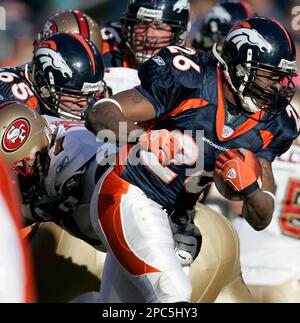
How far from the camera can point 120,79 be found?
562 cm

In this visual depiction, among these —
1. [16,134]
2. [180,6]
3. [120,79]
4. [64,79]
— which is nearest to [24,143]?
[16,134]

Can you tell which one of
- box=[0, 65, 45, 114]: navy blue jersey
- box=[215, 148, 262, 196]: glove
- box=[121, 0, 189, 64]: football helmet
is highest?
box=[215, 148, 262, 196]: glove

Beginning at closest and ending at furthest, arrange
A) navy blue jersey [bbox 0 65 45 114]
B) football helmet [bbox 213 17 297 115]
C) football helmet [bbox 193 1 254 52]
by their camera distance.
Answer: football helmet [bbox 213 17 297 115]
navy blue jersey [bbox 0 65 45 114]
football helmet [bbox 193 1 254 52]

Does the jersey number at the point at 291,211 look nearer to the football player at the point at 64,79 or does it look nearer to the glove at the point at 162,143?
the football player at the point at 64,79

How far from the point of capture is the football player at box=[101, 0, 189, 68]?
5.98m

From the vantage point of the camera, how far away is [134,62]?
20.0 feet

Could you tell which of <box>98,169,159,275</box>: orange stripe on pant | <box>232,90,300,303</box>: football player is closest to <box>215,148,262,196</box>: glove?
<box>98,169,159,275</box>: orange stripe on pant

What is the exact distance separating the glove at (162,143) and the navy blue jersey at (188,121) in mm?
57

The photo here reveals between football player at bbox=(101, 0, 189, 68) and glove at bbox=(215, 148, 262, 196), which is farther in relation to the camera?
football player at bbox=(101, 0, 189, 68)

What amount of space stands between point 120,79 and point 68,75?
2.37 feet

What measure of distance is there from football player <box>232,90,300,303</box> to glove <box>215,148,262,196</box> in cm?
186

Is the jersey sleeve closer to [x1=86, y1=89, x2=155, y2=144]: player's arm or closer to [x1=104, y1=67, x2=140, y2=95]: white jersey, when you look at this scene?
[x1=86, y1=89, x2=155, y2=144]: player's arm

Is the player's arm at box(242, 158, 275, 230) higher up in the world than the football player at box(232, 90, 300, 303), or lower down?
higher up

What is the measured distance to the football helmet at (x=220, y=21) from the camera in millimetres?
6883
